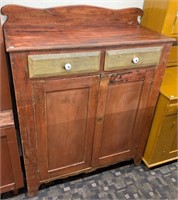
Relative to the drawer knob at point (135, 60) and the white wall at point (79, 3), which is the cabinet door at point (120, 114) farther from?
the white wall at point (79, 3)

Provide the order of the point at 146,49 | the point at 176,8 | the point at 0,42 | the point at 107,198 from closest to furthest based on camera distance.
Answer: the point at 0,42, the point at 146,49, the point at 176,8, the point at 107,198

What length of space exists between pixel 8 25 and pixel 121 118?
92cm

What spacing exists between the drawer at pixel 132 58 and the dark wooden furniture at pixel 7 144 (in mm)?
541

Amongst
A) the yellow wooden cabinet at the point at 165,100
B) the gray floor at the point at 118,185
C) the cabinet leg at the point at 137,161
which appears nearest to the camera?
the yellow wooden cabinet at the point at 165,100

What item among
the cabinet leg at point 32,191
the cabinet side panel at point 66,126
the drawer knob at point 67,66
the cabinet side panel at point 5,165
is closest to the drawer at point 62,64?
the drawer knob at point 67,66

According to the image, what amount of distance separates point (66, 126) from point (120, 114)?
1.23ft

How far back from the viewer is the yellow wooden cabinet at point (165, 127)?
56.6 inches

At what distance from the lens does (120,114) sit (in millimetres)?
1409

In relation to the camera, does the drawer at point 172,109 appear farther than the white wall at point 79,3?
Yes

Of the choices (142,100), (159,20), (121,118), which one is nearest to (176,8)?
(159,20)

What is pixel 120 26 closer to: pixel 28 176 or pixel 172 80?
pixel 172 80

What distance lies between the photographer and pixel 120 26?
1.46 metres

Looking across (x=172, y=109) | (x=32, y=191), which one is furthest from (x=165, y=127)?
(x=32, y=191)

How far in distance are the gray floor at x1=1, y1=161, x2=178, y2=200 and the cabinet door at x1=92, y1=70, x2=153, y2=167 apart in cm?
14
